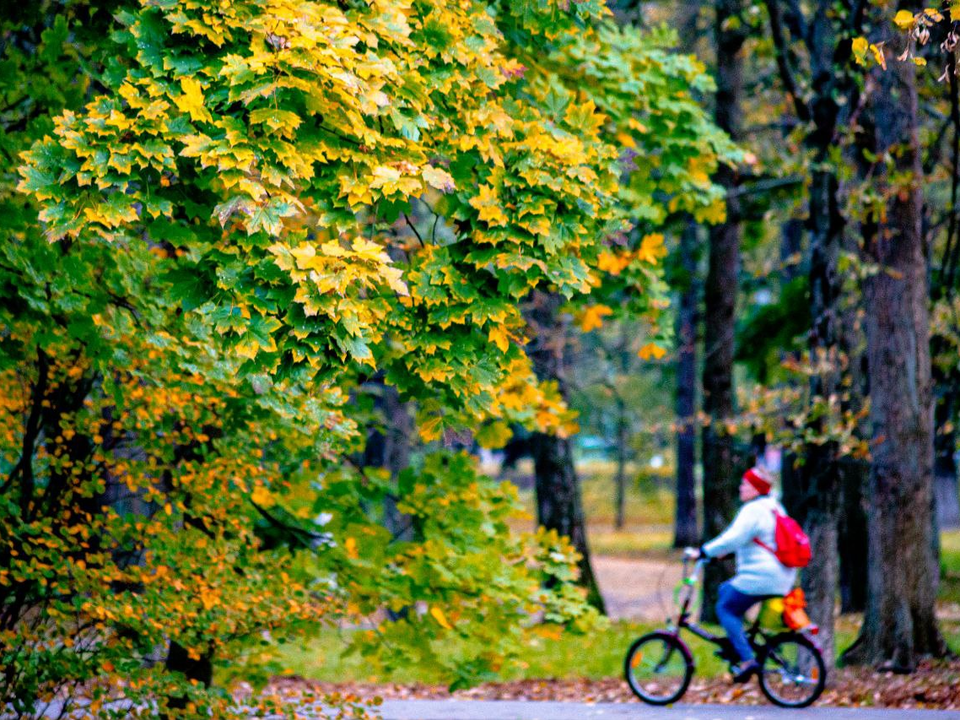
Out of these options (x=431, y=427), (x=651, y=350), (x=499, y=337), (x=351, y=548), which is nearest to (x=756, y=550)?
(x=651, y=350)

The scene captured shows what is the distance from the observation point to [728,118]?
16172 mm

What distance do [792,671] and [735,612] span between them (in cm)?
62

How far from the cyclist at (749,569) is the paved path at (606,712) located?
384 mm

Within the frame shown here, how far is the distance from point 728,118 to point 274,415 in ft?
36.3

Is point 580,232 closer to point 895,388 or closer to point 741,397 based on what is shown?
point 895,388

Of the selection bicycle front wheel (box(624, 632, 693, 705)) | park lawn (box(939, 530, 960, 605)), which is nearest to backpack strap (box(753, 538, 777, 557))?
bicycle front wheel (box(624, 632, 693, 705))

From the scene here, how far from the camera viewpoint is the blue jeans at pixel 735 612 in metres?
8.59

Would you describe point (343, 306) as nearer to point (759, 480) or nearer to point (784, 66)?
point (759, 480)

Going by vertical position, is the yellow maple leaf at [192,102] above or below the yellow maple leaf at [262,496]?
above

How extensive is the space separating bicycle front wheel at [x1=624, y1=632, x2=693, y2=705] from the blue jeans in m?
0.43

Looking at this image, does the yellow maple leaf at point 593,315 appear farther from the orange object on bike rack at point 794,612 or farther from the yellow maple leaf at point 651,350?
the orange object on bike rack at point 794,612

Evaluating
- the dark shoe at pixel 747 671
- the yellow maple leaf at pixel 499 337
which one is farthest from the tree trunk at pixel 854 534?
the yellow maple leaf at pixel 499 337

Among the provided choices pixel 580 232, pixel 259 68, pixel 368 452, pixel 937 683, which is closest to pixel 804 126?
pixel 937 683

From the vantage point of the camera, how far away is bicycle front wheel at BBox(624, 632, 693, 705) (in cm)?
894
